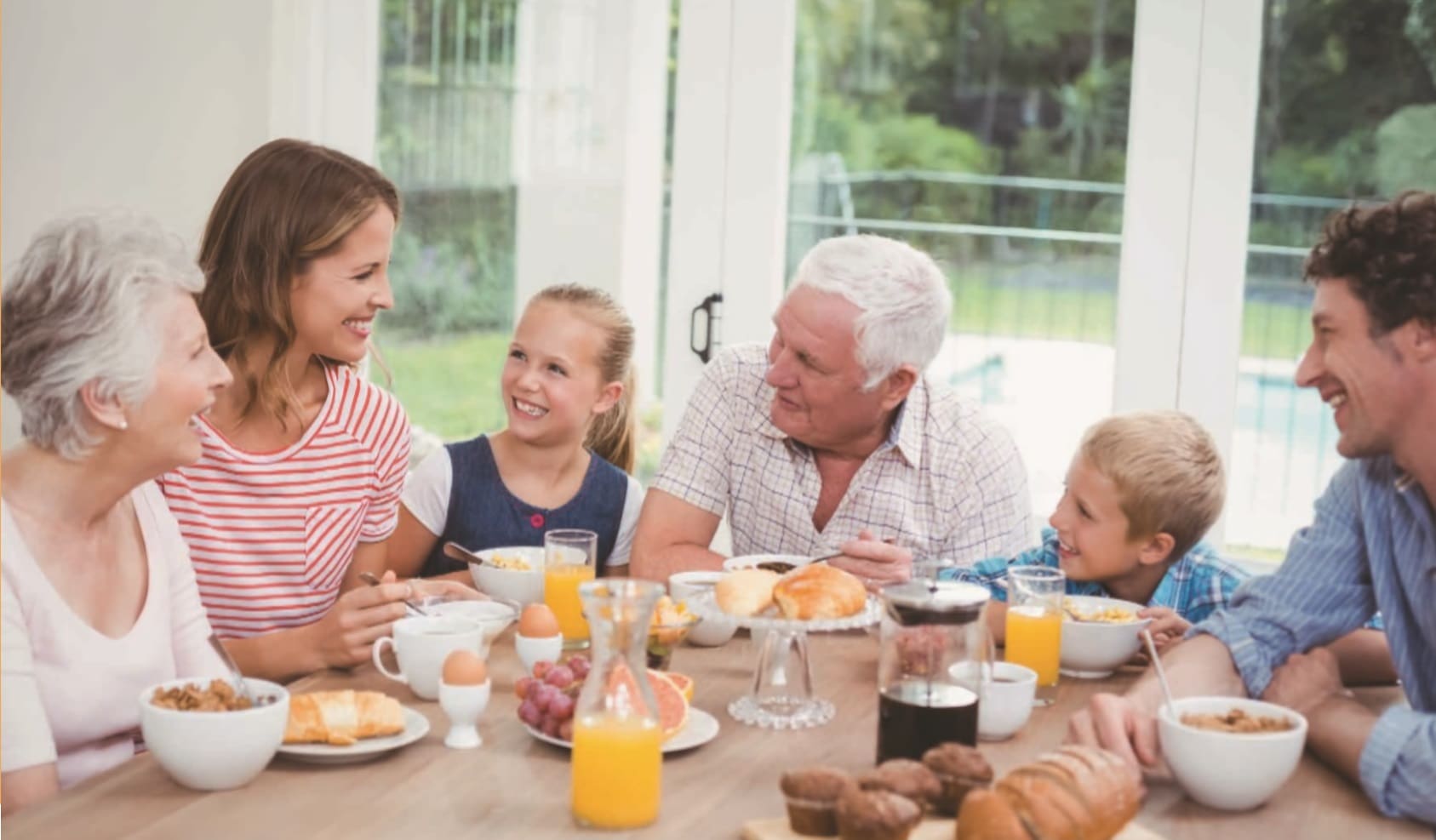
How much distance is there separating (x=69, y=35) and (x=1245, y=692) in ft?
12.1

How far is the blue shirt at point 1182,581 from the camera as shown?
236 cm

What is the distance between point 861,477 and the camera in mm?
2664

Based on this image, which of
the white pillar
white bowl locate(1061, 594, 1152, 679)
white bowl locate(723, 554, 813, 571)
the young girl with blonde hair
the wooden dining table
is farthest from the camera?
the white pillar

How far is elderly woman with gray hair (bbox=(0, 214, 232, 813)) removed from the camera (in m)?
1.76

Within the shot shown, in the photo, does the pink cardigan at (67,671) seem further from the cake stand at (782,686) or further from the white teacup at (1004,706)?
the white teacup at (1004,706)

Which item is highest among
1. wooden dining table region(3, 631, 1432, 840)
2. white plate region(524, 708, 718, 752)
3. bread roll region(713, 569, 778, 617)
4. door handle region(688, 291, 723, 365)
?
door handle region(688, 291, 723, 365)

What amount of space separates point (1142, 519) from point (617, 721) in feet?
3.57

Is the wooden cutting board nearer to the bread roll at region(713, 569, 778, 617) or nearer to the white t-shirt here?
the bread roll at region(713, 569, 778, 617)

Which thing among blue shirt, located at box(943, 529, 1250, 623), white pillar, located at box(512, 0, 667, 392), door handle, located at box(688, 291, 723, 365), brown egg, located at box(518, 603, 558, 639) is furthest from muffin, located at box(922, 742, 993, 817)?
white pillar, located at box(512, 0, 667, 392)

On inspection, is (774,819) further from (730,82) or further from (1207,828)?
(730,82)

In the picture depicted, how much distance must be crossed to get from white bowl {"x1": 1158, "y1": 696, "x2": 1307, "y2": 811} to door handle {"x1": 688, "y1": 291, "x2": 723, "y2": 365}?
248cm

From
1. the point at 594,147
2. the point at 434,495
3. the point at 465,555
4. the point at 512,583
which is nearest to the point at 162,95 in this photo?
the point at 594,147

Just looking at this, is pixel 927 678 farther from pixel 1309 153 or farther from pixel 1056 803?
pixel 1309 153

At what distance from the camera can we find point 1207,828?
5.16 ft
